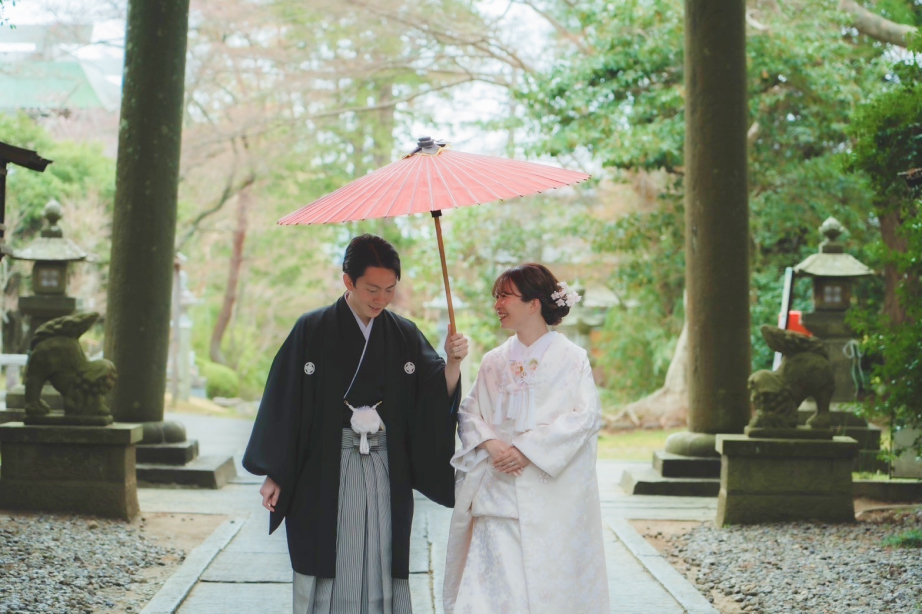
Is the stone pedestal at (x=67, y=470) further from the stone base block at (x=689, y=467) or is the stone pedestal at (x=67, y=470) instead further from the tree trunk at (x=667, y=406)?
the tree trunk at (x=667, y=406)

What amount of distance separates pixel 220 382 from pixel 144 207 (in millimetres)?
15009

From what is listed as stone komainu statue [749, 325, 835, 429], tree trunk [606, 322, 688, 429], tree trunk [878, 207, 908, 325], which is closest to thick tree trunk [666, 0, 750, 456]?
stone komainu statue [749, 325, 835, 429]

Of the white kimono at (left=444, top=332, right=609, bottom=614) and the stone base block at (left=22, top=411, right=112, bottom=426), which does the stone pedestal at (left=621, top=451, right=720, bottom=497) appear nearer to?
the stone base block at (left=22, top=411, right=112, bottom=426)

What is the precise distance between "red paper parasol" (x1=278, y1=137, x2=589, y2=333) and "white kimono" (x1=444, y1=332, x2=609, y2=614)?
36cm

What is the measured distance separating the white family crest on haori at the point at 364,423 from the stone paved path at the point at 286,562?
1454mm

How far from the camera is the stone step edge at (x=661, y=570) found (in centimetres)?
461

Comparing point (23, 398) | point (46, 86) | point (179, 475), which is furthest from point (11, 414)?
point (46, 86)

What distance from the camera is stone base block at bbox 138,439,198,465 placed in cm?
766

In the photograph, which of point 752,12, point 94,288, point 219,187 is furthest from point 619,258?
point 94,288

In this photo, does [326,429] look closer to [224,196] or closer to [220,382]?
[224,196]

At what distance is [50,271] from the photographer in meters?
10.2

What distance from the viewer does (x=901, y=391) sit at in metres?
6.03

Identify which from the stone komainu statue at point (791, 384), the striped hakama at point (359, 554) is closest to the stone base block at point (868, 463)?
the stone komainu statue at point (791, 384)

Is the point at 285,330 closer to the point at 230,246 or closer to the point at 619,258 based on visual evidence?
the point at 230,246
